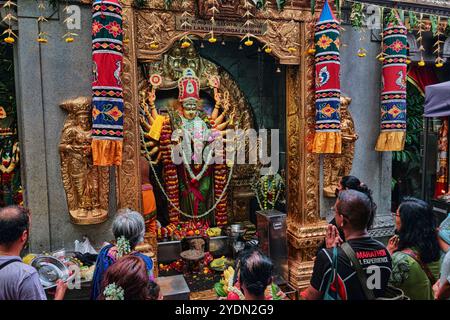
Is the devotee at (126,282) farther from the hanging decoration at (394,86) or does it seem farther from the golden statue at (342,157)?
the hanging decoration at (394,86)

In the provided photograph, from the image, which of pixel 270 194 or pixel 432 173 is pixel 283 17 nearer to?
pixel 270 194

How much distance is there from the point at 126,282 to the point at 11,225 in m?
1.02

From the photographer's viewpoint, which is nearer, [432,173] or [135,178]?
[135,178]

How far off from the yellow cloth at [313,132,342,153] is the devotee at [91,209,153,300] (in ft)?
11.0

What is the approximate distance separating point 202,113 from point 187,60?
3.47 feet

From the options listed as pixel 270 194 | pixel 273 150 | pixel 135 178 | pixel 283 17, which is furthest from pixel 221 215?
pixel 283 17

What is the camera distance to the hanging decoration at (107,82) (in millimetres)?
4379

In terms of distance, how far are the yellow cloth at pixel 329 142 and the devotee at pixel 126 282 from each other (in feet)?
12.9

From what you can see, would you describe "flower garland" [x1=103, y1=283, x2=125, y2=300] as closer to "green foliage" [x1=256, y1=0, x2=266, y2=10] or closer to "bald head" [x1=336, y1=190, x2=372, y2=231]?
"bald head" [x1=336, y1=190, x2=372, y2=231]

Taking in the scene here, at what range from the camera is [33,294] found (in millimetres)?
2379

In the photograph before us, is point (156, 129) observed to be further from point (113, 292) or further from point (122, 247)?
point (113, 292)

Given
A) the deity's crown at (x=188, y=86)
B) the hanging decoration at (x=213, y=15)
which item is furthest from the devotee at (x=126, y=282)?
the deity's crown at (x=188, y=86)

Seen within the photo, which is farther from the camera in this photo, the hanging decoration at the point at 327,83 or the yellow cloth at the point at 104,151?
the hanging decoration at the point at 327,83

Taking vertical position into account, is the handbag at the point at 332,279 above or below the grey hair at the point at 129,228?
below
